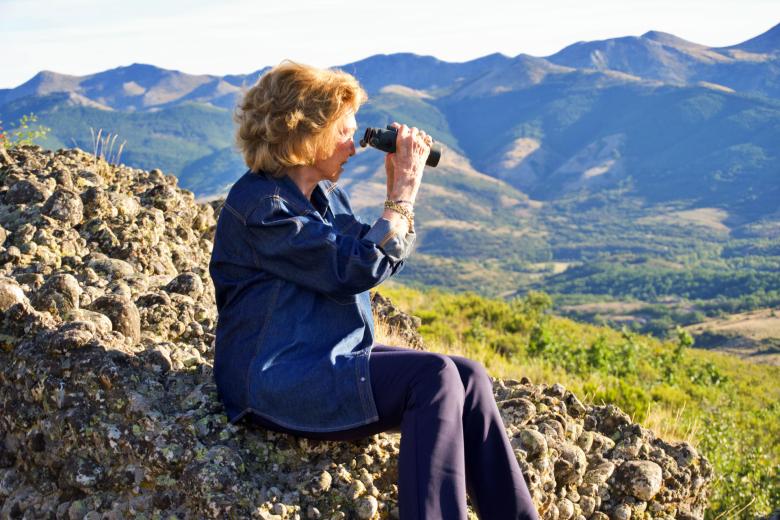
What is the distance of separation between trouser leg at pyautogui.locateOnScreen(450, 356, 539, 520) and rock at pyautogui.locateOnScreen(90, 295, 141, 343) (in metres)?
1.75

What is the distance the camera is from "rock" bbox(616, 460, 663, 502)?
3709 millimetres

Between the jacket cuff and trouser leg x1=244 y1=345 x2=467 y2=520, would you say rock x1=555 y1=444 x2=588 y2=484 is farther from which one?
the jacket cuff

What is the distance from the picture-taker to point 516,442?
347 cm

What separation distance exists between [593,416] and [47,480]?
2.75 meters

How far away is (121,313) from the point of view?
3.67 m

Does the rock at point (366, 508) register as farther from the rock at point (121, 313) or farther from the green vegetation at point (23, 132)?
the green vegetation at point (23, 132)

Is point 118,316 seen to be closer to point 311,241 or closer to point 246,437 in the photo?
point 246,437

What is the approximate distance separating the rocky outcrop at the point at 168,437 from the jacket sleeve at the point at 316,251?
72cm

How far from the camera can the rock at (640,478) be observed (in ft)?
12.2

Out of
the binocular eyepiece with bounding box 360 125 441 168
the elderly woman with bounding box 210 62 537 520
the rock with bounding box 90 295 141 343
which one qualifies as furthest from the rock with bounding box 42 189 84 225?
the binocular eyepiece with bounding box 360 125 441 168

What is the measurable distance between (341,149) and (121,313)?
1456 mm

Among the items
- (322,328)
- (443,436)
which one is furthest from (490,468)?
(322,328)

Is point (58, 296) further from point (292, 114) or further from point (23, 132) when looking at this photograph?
point (23, 132)

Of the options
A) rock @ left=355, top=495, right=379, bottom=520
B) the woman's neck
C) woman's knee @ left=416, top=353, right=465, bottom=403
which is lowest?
rock @ left=355, top=495, right=379, bottom=520
